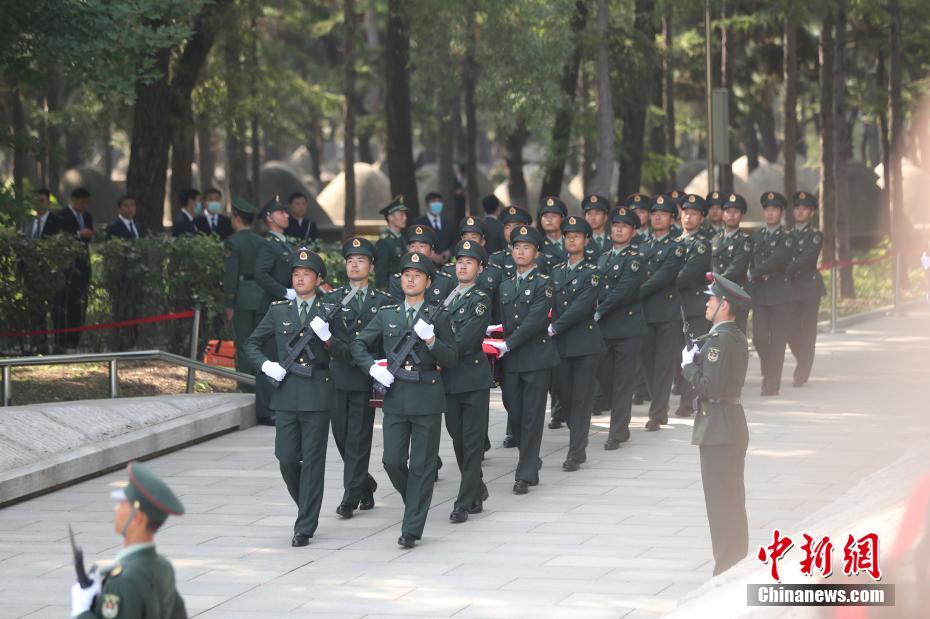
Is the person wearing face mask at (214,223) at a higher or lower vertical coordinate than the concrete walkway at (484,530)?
higher

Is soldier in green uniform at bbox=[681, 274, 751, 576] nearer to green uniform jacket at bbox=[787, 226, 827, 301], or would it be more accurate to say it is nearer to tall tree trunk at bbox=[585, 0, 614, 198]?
green uniform jacket at bbox=[787, 226, 827, 301]

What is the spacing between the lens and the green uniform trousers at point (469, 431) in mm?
11234

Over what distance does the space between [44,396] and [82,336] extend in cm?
273

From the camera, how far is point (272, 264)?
1488 centimetres

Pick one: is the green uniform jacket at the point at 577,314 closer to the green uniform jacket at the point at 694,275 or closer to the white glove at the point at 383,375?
the green uniform jacket at the point at 694,275

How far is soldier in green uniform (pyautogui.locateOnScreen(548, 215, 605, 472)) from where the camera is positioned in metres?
12.9

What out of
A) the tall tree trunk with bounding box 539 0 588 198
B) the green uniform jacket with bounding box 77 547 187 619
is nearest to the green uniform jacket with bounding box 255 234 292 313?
the green uniform jacket with bounding box 77 547 187 619

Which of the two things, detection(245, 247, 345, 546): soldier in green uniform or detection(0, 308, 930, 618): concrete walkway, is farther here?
detection(245, 247, 345, 546): soldier in green uniform

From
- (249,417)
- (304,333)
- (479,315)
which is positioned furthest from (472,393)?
(249,417)

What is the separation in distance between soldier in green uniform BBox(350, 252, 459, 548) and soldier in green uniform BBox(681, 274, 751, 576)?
78.2 inches

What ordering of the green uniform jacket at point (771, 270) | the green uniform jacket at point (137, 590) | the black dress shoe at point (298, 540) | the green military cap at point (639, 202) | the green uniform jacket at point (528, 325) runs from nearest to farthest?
the green uniform jacket at point (137, 590) < the black dress shoe at point (298, 540) < the green uniform jacket at point (528, 325) < the green military cap at point (639, 202) < the green uniform jacket at point (771, 270)

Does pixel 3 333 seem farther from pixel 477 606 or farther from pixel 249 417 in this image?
pixel 477 606

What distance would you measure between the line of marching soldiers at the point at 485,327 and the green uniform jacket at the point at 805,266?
0.06 ft

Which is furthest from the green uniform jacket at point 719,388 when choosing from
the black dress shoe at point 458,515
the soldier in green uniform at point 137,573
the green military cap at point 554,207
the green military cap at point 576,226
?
the green military cap at point 554,207
